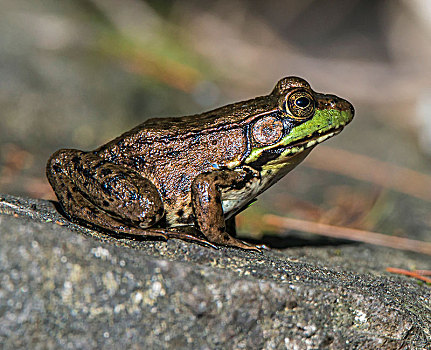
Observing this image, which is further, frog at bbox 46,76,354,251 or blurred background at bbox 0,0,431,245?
blurred background at bbox 0,0,431,245

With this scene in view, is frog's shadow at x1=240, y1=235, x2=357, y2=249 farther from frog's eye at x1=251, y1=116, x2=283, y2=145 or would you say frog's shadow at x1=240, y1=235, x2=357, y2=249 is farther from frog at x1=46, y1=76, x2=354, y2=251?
frog's eye at x1=251, y1=116, x2=283, y2=145

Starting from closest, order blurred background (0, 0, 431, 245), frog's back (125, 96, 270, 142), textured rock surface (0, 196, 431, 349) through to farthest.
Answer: textured rock surface (0, 196, 431, 349)
frog's back (125, 96, 270, 142)
blurred background (0, 0, 431, 245)

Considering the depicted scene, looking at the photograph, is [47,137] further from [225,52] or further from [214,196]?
[225,52]

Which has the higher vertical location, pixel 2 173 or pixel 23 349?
pixel 23 349

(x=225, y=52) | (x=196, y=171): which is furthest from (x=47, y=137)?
(x=225, y=52)

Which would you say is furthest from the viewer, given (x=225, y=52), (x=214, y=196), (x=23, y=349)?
(x=225, y=52)

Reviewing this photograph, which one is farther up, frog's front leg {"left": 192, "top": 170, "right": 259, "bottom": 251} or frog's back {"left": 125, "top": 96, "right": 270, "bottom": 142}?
frog's back {"left": 125, "top": 96, "right": 270, "bottom": 142}

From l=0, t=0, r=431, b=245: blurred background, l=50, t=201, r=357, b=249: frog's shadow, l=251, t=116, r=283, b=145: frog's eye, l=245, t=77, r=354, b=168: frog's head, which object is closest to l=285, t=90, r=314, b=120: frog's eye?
l=245, t=77, r=354, b=168: frog's head
